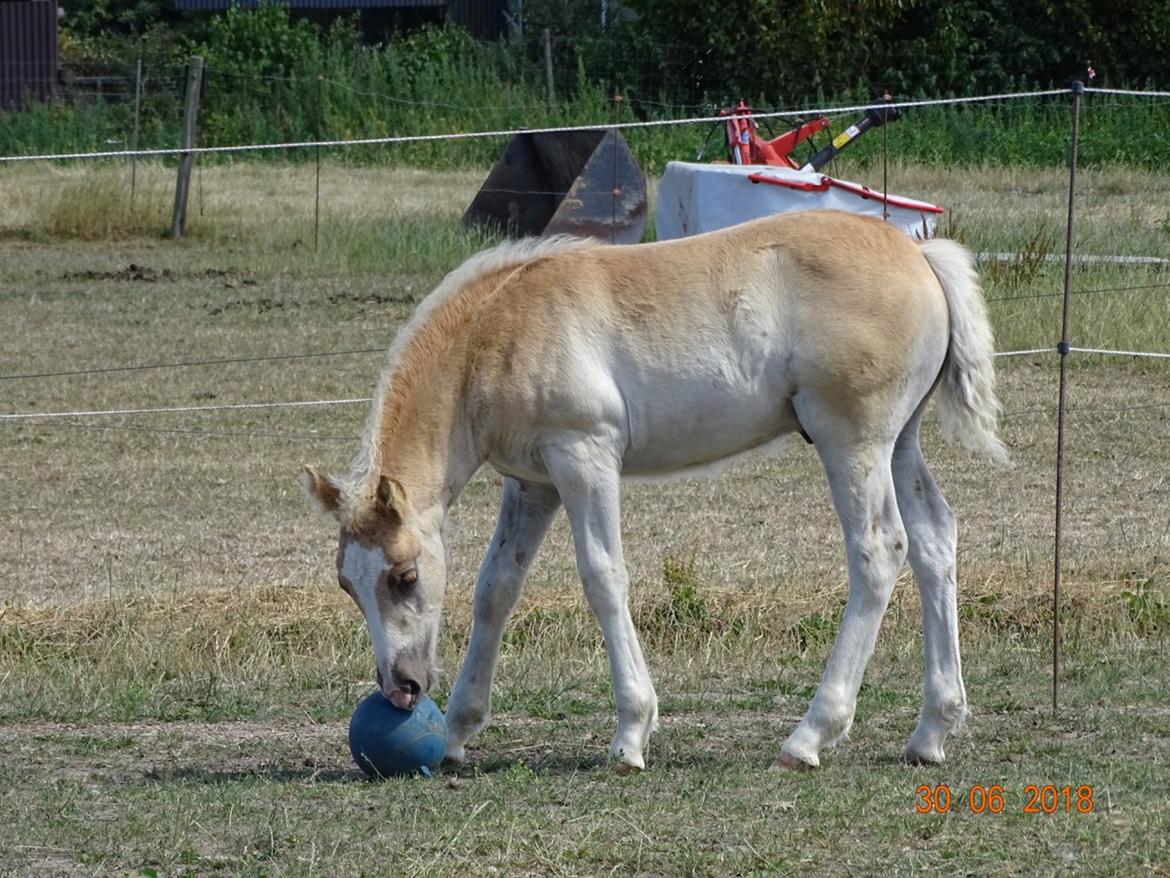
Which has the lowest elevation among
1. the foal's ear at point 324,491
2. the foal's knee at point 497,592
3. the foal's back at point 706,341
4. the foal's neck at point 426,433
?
the foal's knee at point 497,592

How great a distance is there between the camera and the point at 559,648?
27.2ft

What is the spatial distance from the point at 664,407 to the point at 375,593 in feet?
3.85

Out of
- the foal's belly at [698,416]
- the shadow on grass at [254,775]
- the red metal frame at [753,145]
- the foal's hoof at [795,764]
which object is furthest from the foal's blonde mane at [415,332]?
the red metal frame at [753,145]

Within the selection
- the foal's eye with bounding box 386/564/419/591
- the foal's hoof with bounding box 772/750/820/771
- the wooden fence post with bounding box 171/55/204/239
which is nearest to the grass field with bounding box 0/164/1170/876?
the foal's hoof with bounding box 772/750/820/771

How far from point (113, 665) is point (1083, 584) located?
4472mm

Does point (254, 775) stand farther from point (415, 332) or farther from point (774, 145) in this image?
point (774, 145)

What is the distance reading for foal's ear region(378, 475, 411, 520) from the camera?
5.97 m

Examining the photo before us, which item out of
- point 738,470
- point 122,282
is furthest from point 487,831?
point 122,282

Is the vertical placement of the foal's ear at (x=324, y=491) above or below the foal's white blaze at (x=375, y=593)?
above

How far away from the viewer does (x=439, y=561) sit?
20.4ft

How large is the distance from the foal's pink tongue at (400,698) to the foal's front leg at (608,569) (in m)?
0.70

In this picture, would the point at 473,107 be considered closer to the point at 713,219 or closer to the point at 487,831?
the point at 713,219

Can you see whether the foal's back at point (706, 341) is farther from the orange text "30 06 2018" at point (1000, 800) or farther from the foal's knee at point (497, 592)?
the orange text "30 06 2018" at point (1000, 800)

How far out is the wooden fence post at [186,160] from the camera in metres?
22.0
